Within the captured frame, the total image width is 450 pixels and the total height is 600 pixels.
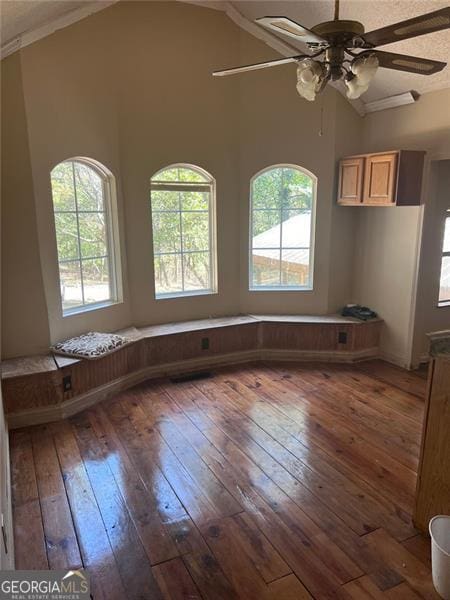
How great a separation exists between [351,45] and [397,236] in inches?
105

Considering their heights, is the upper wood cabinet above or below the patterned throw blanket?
above

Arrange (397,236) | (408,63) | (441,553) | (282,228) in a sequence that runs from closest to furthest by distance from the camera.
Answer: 1. (441,553)
2. (408,63)
3. (397,236)
4. (282,228)

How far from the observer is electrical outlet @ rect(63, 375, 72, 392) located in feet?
11.3

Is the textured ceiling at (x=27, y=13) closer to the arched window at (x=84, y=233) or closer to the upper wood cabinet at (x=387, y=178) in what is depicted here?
the arched window at (x=84, y=233)

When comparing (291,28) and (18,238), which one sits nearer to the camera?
(291,28)

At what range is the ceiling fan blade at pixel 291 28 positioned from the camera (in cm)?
184

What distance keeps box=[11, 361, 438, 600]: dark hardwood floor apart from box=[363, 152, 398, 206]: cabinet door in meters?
1.84

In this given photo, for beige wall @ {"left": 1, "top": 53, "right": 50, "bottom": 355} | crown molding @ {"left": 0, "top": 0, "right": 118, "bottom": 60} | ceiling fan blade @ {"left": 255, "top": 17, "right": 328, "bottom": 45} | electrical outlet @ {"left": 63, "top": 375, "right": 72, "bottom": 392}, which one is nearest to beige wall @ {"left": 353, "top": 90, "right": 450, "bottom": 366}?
ceiling fan blade @ {"left": 255, "top": 17, "right": 328, "bottom": 45}

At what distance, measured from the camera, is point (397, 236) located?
14.4 ft

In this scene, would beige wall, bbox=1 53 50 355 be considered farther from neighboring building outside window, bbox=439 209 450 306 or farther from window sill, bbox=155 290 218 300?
neighboring building outside window, bbox=439 209 450 306

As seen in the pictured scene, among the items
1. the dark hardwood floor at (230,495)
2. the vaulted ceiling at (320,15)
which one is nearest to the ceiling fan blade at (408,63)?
the vaulted ceiling at (320,15)

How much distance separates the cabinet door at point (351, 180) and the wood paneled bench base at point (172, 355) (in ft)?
4.30

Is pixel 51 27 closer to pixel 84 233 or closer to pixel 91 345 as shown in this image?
pixel 84 233

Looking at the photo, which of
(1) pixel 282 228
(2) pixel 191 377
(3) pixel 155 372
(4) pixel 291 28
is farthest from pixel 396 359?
(4) pixel 291 28
